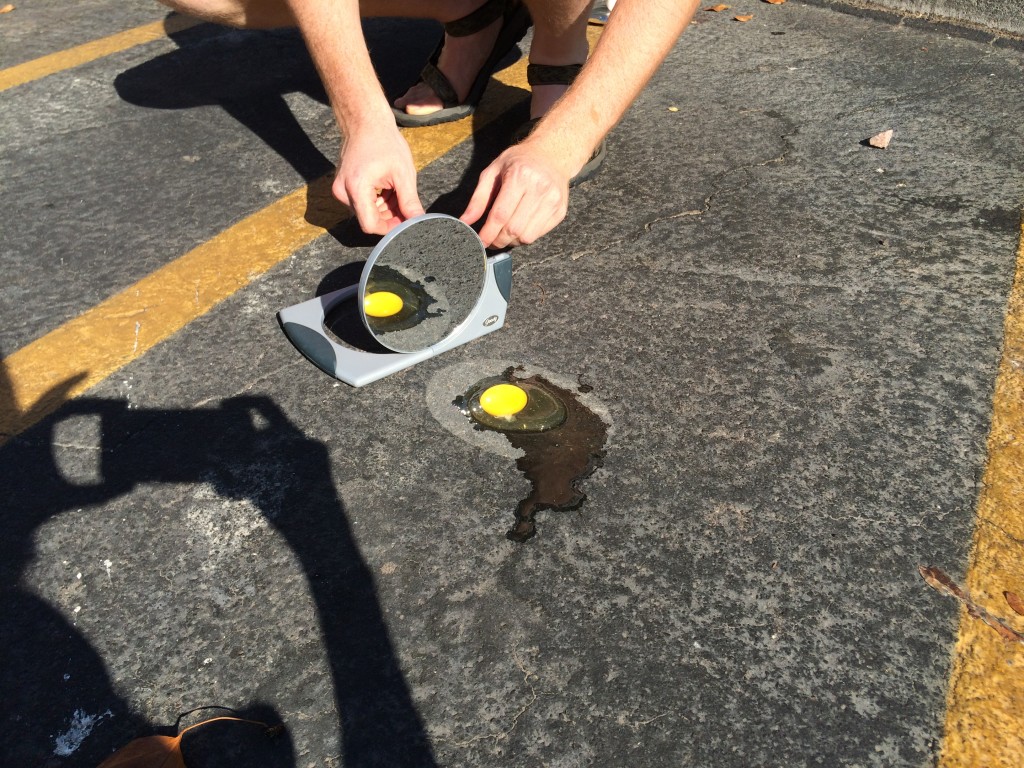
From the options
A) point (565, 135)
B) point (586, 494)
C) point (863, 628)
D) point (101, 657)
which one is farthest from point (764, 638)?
point (565, 135)

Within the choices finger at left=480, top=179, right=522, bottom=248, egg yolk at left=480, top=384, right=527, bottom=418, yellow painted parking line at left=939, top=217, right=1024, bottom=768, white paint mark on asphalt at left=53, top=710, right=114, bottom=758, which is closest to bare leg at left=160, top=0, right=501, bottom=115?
finger at left=480, top=179, right=522, bottom=248

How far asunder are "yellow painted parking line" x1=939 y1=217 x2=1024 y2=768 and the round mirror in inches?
44.1

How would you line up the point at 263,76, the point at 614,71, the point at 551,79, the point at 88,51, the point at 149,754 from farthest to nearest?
the point at 88,51 → the point at 263,76 → the point at 551,79 → the point at 614,71 → the point at 149,754

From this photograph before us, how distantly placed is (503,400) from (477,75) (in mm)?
1564

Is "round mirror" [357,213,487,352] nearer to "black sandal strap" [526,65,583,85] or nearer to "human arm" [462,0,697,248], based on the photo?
"human arm" [462,0,697,248]

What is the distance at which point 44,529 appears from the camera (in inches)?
64.6

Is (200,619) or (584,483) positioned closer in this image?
(200,619)

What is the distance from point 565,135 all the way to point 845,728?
1.41m

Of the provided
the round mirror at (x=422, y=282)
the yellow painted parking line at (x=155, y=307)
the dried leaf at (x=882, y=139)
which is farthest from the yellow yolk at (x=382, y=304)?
the dried leaf at (x=882, y=139)

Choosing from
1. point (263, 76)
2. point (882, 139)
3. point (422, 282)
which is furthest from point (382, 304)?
point (263, 76)

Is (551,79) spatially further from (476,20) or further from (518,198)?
(518,198)

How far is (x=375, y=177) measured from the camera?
1946 mm

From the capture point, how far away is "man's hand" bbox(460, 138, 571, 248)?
1939 mm

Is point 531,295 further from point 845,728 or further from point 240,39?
point 240,39
